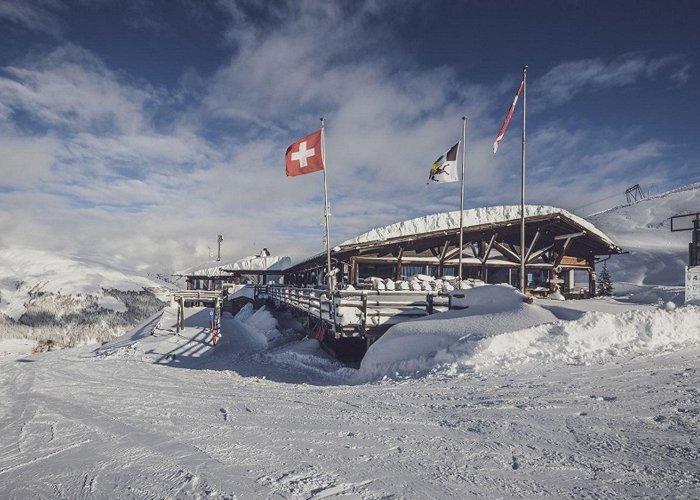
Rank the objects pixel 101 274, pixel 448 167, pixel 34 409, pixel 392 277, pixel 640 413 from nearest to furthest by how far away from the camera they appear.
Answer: pixel 640 413 < pixel 34 409 < pixel 448 167 < pixel 392 277 < pixel 101 274

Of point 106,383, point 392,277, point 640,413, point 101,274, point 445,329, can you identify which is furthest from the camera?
point 101,274

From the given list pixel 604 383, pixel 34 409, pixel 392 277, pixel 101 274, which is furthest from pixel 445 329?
pixel 101 274

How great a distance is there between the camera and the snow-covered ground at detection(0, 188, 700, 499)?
134 inches

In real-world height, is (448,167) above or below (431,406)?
above

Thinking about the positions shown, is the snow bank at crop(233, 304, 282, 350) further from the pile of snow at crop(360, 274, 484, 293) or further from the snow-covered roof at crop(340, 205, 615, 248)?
the snow-covered roof at crop(340, 205, 615, 248)

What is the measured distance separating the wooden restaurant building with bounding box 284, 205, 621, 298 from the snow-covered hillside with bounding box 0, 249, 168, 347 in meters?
26.7

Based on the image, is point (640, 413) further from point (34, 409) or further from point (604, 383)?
point (34, 409)

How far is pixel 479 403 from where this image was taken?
17.8ft

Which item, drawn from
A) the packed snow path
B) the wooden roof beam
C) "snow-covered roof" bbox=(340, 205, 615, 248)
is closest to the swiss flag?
"snow-covered roof" bbox=(340, 205, 615, 248)

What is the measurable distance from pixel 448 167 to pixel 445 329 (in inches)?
359

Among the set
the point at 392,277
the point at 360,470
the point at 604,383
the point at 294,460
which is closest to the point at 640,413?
the point at 604,383

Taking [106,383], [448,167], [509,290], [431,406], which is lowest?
[106,383]

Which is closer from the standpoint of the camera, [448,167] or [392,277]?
[448,167]

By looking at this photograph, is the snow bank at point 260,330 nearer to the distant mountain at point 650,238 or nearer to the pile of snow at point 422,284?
the pile of snow at point 422,284
